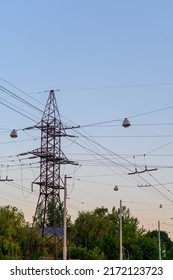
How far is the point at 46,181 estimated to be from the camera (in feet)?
177

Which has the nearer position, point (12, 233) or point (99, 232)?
point (12, 233)

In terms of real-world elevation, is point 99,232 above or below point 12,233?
above

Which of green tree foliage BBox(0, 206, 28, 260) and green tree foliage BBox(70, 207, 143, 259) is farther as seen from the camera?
green tree foliage BBox(70, 207, 143, 259)

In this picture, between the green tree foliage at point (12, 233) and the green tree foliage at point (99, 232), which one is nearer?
the green tree foliage at point (12, 233)

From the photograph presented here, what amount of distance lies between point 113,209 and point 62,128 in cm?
8810
